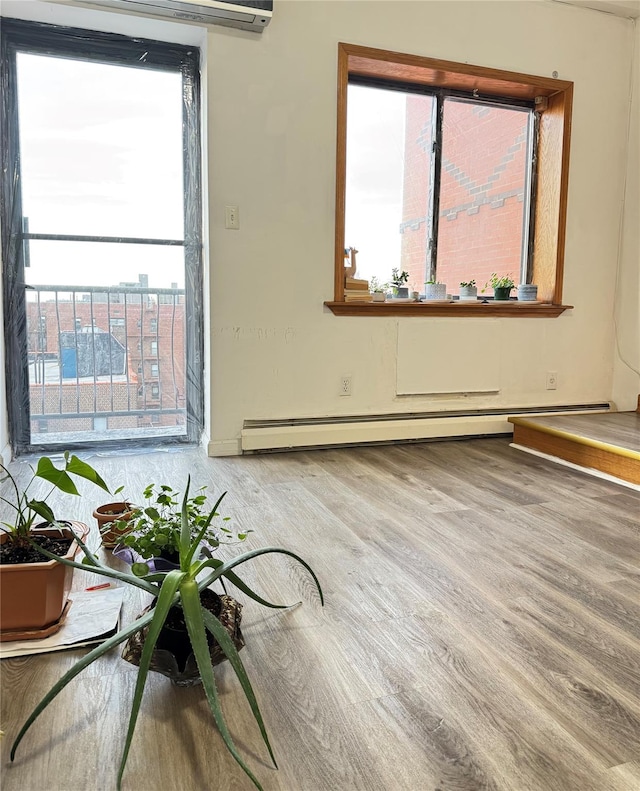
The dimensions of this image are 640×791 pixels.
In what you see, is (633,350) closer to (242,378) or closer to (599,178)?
(599,178)

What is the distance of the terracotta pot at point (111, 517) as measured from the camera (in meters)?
1.95

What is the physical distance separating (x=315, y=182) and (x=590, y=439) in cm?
195

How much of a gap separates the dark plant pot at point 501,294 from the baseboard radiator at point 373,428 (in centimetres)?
70

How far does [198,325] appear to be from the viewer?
3.40 metres

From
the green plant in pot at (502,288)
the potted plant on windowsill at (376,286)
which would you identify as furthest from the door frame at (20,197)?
the green plant in pot at (502,288)

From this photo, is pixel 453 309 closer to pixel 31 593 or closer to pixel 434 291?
pixel 434 291

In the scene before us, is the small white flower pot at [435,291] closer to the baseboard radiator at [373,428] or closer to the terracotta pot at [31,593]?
the baseboard radiator at [373,428]

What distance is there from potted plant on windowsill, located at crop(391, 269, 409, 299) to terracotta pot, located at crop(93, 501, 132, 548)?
217cm

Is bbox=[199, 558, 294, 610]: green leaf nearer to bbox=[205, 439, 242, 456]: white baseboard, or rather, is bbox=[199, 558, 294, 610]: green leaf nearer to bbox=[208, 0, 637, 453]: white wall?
bbox=[205, 439, 242, 456]: white baseboard

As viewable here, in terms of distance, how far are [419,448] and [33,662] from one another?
2.47 meters

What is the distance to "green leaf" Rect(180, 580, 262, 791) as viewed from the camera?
97 centimetres

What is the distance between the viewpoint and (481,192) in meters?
3.92

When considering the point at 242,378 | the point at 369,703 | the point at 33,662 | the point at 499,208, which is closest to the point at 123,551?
the point at 33,662

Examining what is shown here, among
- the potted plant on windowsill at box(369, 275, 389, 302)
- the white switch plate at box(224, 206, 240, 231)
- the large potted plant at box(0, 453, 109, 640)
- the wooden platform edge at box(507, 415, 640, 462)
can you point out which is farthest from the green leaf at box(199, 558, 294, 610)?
the potted plant on windowsill at box(369, 275, 389, 302)
